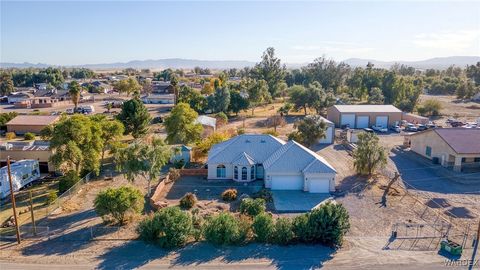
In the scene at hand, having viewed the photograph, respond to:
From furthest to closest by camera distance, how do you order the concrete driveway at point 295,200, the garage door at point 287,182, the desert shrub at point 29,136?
1. the desert shrub at point 29,136
2. the garage door at point 287,182
3. the concrete driveway at point 295,200

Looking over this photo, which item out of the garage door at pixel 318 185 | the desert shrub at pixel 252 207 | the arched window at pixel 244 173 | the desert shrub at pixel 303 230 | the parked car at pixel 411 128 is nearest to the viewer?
the desert shrub at pixel 303 230

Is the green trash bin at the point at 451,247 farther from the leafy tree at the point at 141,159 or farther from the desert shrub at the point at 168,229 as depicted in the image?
the leafy tree at the point at 141,159

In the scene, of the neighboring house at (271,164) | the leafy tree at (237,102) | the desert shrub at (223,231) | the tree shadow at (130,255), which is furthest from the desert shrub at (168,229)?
the leafy tree at (237,102)

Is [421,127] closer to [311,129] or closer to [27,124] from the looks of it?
[311,129]

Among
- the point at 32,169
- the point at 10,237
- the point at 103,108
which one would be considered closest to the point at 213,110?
the point at 103,108

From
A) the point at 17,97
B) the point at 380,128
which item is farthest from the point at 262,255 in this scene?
the point at 17,97

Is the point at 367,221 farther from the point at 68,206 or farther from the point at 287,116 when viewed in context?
the point at 287,116
